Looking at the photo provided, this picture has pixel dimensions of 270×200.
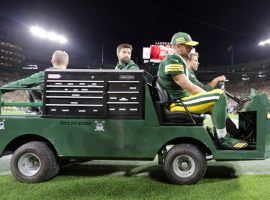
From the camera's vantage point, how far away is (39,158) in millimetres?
4652

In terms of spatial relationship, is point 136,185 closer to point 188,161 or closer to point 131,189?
point 131,189

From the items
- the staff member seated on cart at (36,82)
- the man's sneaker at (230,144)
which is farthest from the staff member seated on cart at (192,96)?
the staff member seated on cart at (36,82)

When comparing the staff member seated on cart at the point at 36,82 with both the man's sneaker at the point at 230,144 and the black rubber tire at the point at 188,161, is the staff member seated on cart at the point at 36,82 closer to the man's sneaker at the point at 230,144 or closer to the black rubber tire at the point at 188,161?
the black rubber tire at the point at 188,161

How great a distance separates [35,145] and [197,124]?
221cm

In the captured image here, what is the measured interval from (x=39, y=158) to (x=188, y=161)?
2.00 m

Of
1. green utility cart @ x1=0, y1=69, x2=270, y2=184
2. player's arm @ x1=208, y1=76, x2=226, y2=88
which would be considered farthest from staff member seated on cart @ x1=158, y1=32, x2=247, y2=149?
player's arm @ x1=208, y1=76, x2=226, y2=88

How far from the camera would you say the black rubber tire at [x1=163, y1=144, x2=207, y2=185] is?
175 inches

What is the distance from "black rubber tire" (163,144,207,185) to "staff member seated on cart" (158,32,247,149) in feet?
1.41

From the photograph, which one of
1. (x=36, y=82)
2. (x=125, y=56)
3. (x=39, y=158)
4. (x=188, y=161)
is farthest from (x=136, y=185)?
(x=125, y=56)

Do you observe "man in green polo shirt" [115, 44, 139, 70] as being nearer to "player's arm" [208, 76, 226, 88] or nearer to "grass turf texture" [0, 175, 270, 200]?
"player's arm" [208, 76, 226, 88]

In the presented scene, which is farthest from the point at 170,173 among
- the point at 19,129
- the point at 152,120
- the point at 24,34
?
the point at 24,34

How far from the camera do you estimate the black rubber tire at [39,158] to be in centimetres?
462

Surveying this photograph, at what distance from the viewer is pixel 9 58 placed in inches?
2317

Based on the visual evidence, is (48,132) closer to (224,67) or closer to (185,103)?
(185,103)
